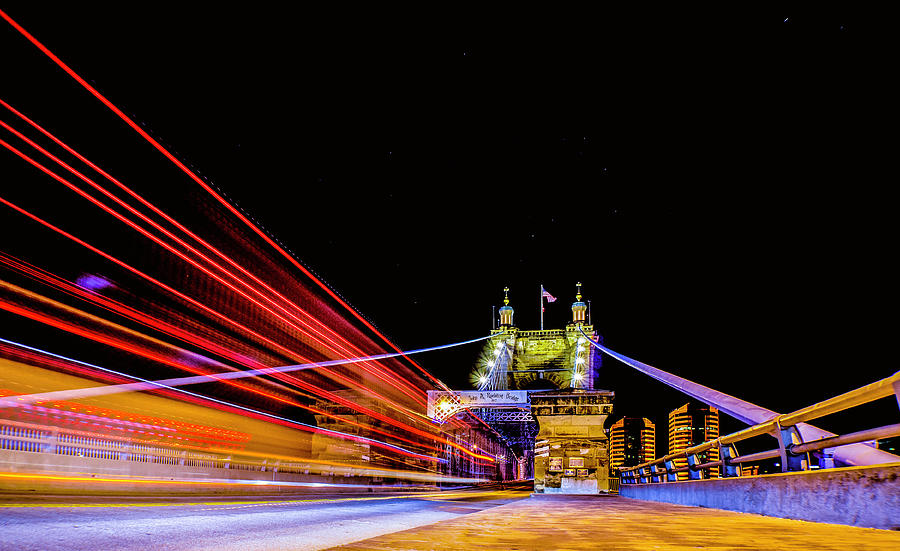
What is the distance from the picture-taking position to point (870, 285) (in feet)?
115

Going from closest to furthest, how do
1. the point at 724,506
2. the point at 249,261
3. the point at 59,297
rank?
the point at 724,506 → the point at 59,297 → the point at 249,261

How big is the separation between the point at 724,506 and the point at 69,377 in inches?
523

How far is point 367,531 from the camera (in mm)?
6328

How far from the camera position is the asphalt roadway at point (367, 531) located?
9.77ft

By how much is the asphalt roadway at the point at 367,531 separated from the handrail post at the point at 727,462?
89.2 inches

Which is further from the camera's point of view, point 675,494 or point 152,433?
point 152,433

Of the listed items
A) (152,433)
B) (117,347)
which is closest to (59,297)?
(117,347)

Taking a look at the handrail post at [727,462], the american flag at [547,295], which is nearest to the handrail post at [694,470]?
the handrail post at [727,462]

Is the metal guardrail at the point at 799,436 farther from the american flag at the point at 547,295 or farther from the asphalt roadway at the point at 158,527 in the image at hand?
the american flag at the point at 547,295

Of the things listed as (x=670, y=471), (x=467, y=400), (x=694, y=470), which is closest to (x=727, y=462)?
(x=694, y=470)

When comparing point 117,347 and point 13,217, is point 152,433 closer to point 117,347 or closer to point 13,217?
point 13,217

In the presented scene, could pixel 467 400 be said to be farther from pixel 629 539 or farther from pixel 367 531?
pixel 629 539

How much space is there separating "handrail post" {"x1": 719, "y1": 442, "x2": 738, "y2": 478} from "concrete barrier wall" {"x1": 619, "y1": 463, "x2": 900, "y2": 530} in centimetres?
38

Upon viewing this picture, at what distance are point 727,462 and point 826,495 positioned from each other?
3535 millimetres
